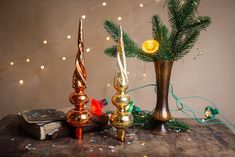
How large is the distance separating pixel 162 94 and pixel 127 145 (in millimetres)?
184

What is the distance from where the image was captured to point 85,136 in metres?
0.79

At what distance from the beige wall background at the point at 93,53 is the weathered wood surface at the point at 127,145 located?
1.37 ft

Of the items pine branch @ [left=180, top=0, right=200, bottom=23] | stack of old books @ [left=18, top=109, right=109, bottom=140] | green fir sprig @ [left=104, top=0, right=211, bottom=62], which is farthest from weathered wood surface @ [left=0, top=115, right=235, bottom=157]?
pine branch @ [left=180, top=0, right=200, bottom=23]

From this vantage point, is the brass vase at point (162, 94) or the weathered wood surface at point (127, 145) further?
the brass vase at point (162, 94)

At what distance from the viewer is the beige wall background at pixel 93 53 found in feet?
4.02

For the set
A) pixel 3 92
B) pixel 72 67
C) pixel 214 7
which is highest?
pixel 214 7

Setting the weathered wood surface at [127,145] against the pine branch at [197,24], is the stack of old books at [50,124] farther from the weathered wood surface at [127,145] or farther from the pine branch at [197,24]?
the pine branch at [197,24]

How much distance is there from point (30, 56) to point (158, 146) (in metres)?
0.76

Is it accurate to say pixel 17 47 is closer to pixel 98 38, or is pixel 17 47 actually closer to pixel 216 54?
pixel 98 38

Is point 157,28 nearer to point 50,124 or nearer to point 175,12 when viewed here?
point 175,12

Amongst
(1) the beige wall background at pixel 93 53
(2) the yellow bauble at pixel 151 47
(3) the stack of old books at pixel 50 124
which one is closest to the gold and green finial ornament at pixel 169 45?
(2) the yellow bauble at pixel 151 47

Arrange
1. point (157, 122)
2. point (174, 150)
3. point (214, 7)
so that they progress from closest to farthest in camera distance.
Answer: point (174, 150), point (157, 122), point (214, 7)

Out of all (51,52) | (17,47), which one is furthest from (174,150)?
(17,47)

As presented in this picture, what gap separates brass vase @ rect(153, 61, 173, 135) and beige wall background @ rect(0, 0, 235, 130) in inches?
16.6
